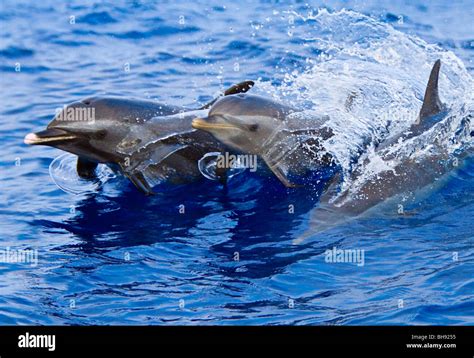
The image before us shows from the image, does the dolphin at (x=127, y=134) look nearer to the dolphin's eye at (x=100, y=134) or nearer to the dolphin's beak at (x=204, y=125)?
the dolphin's eye at (x=100, y=134)

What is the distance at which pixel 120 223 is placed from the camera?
10.6m

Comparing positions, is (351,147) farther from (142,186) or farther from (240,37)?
(240,37)

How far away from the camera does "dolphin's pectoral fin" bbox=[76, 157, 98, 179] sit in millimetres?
11755

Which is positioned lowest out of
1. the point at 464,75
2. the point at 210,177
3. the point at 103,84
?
the point at 210,177

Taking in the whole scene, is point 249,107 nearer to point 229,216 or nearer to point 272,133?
point 272,133

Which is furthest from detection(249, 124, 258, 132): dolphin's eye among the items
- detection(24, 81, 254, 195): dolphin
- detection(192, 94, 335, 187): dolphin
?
detection(24, 81, 254, 195): dolphin

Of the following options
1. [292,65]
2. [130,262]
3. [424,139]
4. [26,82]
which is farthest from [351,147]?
[26,82]

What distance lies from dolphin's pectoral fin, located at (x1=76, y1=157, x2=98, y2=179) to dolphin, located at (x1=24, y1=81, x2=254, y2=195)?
143mm

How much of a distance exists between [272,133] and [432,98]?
2.09m

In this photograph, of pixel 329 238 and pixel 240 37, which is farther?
pixel 240 37

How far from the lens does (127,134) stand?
36.3 feet

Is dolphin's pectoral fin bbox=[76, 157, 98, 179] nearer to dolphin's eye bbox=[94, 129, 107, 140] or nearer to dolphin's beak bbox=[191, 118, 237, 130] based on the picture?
dolphin's eye bbox=[94, 129, 107, 140]

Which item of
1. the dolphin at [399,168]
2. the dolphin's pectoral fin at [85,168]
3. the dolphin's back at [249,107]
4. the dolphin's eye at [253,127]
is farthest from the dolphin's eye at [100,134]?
the dolphin at [399,168]

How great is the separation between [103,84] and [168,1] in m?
6.60
